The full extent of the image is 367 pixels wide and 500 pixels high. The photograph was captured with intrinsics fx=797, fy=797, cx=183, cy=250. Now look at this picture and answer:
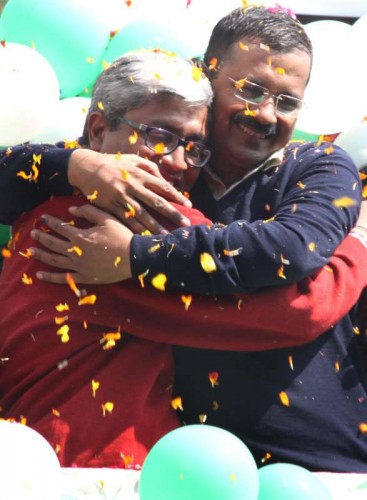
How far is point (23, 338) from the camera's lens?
1.70 metres

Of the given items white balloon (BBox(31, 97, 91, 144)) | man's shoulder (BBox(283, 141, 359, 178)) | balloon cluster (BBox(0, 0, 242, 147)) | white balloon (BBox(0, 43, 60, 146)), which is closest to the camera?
man's shoulder (BBox(283, 141, 359, 178))

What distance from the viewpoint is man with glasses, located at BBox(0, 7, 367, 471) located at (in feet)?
5.27

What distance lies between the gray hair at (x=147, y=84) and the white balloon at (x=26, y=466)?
0.82m

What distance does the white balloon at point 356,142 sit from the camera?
8.03ft

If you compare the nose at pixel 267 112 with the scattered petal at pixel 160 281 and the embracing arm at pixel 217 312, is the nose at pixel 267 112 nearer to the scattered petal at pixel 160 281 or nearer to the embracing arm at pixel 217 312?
the embracing arm at pixel 217 312

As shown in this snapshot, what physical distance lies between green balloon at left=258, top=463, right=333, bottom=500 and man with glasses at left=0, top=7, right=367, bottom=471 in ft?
0.97

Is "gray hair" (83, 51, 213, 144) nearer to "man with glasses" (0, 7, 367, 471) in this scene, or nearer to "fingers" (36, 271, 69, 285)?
"man with glasses" (0, 7, 367, 471)

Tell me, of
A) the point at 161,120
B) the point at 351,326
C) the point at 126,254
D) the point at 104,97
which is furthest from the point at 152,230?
the point at 351,326

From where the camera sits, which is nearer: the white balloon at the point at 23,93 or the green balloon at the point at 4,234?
the white balloon at the point at 23,93

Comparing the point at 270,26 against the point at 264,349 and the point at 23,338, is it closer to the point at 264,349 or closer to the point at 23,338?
the point at 264,349

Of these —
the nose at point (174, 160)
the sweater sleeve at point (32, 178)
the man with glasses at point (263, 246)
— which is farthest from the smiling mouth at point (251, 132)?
the sweater sleeve at point (32, 178)

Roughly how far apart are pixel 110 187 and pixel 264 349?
1.56 ft

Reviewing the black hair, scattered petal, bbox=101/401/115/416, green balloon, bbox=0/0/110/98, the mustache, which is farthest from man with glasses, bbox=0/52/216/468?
green balloon, bbox=0/0/110/98

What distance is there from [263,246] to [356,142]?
1.04 metres
